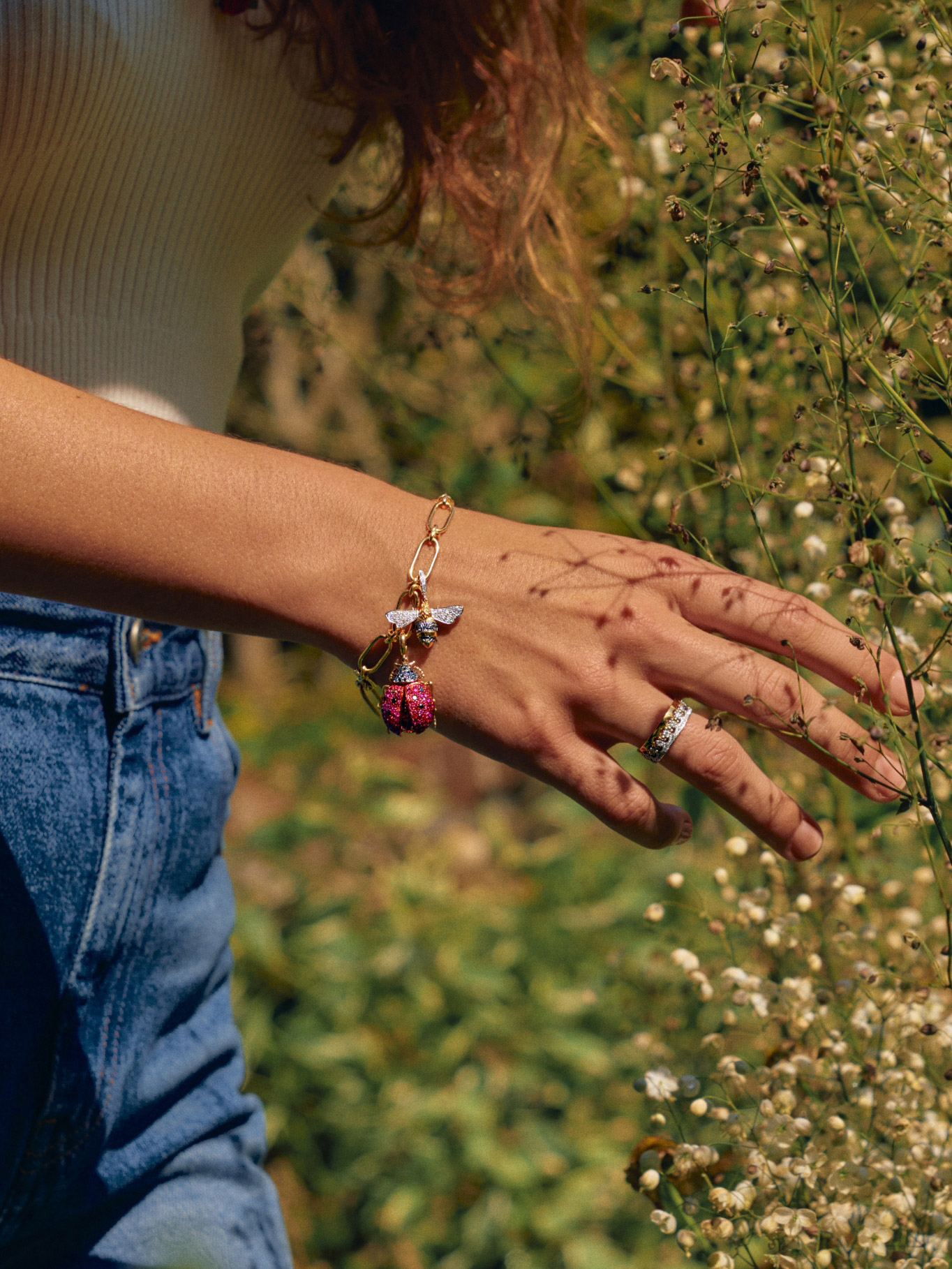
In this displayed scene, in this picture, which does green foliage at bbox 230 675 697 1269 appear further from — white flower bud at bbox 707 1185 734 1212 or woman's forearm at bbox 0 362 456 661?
woman's forearm at bbox 0 362 456 661

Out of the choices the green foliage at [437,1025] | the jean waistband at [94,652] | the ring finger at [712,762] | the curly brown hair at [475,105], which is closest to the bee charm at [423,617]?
the ring finger at [712,762]

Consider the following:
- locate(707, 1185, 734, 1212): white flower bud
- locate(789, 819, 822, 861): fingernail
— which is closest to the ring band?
locate(789, 819, 822, 861): fingernail

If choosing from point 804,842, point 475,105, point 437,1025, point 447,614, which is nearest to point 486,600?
point 447,614

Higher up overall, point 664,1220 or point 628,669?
point 628,669

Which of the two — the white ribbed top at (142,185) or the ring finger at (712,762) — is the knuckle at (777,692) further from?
the white ribbed top at (142,185)

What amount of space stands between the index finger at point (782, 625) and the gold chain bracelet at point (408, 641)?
145 mm

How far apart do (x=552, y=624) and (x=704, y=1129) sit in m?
0.89

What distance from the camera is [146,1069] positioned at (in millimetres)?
918

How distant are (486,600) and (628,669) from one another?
0.09 m

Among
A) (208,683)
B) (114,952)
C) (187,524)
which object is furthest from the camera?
(208,683)

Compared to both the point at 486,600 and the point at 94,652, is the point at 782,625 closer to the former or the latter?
the point at 486,600

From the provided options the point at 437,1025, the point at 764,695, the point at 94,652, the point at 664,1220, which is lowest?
the point at 437,1025

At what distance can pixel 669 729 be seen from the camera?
24.2 inches

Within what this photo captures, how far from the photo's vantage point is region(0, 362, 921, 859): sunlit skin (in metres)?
0.60
